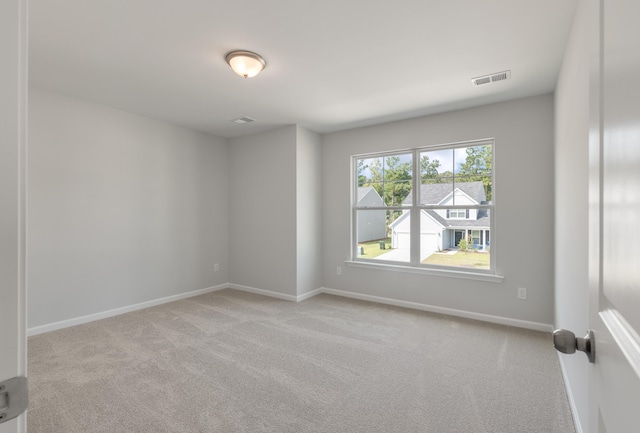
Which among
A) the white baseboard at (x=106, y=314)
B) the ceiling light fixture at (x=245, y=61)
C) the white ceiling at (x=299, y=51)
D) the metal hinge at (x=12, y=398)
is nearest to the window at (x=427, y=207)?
the white ceiling at (x=299, y=51)

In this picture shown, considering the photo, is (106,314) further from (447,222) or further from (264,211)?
(447,222)

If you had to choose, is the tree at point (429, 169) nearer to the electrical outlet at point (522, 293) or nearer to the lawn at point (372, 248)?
the lawn at point (372, 248)

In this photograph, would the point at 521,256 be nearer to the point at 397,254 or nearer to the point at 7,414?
the point at 397,254

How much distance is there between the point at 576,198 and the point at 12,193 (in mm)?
2611

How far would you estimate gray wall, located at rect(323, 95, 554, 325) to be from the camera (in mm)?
3438

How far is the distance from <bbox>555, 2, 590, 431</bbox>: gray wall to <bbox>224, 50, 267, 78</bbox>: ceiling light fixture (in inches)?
87.2

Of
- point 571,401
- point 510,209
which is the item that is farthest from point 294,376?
point 510,209

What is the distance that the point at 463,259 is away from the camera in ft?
13.2

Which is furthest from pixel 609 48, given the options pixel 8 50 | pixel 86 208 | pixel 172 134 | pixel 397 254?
pixel 172 134

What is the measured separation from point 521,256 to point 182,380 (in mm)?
3690

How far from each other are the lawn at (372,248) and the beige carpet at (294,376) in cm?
113

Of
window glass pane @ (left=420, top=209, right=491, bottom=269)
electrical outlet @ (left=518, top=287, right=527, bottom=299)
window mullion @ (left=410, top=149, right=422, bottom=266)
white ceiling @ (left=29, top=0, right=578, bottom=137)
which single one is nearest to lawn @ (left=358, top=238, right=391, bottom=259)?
window mullion @ (left=410, top=149, right=422, bottom=266)

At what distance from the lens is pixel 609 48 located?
2.08 feet

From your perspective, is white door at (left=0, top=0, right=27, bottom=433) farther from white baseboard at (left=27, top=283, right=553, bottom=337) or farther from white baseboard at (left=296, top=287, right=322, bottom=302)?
white baseboard at (left=296, top=287, right=322, bottom=302)
